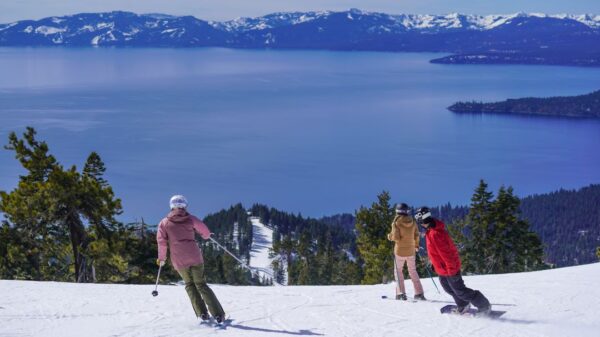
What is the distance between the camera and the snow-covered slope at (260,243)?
266 feet

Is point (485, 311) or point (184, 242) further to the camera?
point (485, 311)

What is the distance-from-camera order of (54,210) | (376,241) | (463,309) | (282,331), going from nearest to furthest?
(282,331)
(463,309)
(54,210)
(376,241)

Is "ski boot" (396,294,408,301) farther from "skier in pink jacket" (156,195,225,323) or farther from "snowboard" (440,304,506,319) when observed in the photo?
"skier in pink jacket" (156,195,225,323)

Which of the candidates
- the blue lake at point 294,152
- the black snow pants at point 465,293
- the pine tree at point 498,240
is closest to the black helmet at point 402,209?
the black snow pants at point 465,293

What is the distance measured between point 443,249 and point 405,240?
3.67ft

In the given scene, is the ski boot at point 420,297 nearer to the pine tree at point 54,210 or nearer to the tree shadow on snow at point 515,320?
the tree shadow on snow at point 515,320

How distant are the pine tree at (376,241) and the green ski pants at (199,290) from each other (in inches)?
933

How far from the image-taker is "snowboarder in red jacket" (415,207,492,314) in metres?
7.98

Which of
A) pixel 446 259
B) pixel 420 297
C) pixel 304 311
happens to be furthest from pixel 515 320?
pixel 304 311

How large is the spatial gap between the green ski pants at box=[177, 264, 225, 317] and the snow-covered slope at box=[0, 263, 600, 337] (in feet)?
0.76

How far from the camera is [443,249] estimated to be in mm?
8023

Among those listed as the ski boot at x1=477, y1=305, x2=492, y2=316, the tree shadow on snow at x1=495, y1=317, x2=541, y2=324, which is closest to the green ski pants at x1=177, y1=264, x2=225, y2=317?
the ski boot at x1=477, y1=305, x2=492, y2=316

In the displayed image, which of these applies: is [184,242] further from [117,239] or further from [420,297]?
[117,239]

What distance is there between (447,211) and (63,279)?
7825 centimetres
